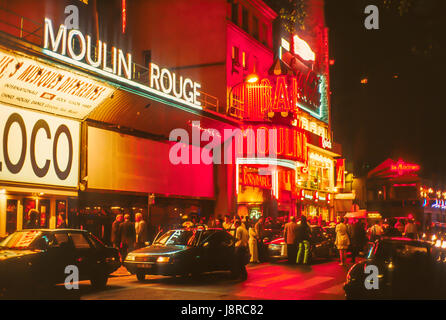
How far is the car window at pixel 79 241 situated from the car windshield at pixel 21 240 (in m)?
0.99

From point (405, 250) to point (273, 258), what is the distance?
10.8 meters

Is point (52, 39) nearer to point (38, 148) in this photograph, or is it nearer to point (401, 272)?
point (38, 148)

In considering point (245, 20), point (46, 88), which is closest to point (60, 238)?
point (46, 88)

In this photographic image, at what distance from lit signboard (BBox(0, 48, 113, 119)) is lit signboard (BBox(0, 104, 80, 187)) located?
0.44 meters

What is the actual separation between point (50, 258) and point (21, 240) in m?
1.02

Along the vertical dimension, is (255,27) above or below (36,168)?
above

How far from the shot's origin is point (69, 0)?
25.8 meters

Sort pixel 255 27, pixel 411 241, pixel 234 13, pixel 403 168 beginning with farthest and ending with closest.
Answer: pixel 403 168 → pixel 255 27 → pixel 234 13 → pixel 411 241

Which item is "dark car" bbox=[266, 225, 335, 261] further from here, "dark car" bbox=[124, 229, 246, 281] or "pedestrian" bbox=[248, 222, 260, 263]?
"dark car" bbox=[124, 229, 246, 281]

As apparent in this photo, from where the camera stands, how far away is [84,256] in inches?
515

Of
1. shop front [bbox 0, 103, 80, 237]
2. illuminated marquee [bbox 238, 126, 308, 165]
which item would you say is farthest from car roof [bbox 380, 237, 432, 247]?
illuminated marquee [bbox 238, 126, 308, 165]

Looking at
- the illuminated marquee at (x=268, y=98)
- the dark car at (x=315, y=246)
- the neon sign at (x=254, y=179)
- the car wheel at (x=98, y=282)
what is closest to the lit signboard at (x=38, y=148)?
the car wheel at (x=98, y=282)

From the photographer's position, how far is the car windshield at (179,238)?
1553cm

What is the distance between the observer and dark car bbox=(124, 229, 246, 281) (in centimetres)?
1433
